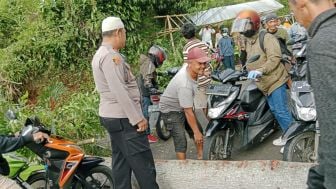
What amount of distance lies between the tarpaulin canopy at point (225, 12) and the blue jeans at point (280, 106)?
982 cm

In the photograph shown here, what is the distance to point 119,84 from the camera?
3842 mm

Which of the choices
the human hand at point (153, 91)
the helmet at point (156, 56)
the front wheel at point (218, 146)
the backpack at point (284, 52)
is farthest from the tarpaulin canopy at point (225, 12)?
the front wheel at point (218, 146)

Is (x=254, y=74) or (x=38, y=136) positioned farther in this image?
(x=254, y=74)

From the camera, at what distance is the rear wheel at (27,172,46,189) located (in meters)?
4.40

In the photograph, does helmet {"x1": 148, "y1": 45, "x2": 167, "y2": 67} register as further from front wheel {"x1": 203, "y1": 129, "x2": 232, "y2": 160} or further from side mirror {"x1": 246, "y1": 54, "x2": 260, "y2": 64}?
front wheel {"x1": 203, "y1": 129, "x2": 232, "y2": 160}

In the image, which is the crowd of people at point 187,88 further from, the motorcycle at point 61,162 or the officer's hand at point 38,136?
the motorcycle at point 61,162

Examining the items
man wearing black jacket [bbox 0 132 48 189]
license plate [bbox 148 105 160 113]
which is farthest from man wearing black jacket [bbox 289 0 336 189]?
license plate [bbox 148 105 160 113]

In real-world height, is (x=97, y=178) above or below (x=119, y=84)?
below

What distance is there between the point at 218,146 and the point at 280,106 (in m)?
0.83

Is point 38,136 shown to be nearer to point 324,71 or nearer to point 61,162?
point 61,162

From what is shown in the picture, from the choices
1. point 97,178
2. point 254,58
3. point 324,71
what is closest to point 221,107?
point 254,58

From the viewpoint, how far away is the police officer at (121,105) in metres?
3.88

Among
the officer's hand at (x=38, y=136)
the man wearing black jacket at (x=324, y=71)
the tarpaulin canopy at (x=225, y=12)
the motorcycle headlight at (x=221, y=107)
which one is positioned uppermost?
the man wearing black jacket at (x=324, y=71)

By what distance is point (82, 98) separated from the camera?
656 centimetres
